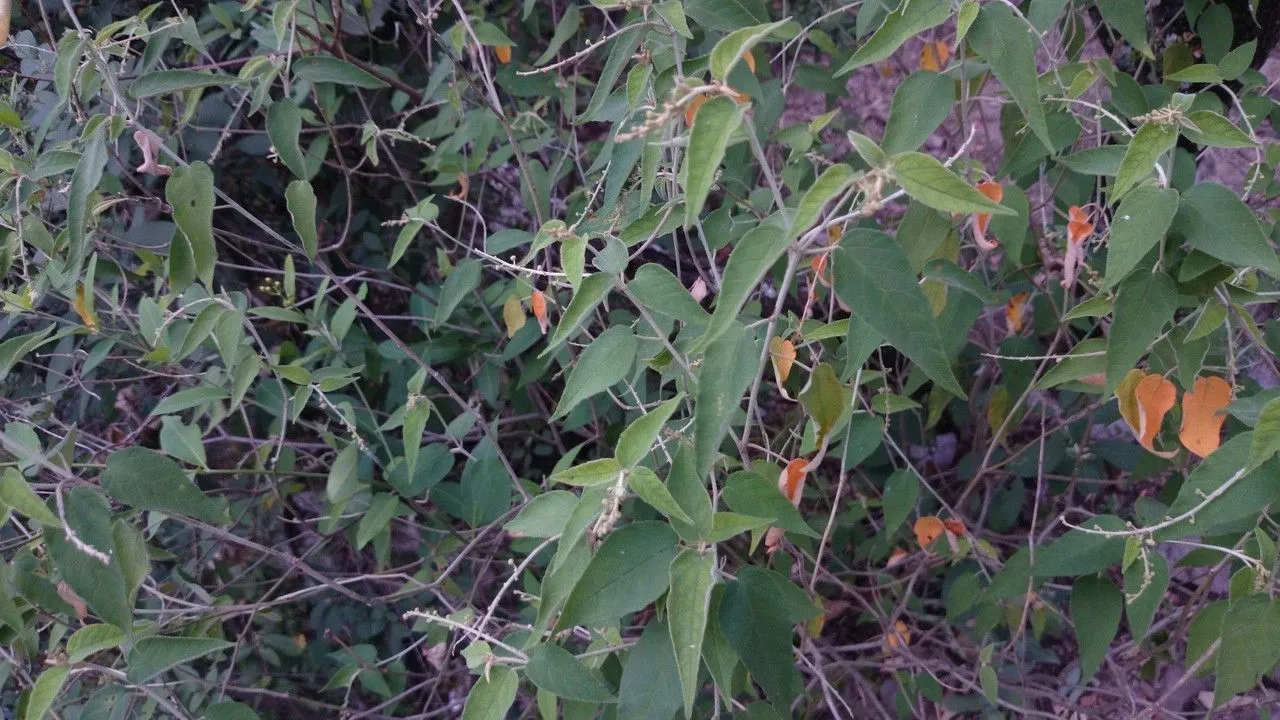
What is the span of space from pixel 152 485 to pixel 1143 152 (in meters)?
1.27

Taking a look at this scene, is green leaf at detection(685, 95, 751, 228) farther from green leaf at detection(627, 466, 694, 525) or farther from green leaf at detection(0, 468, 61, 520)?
green leaf at detection(0, 468, 61, 520)

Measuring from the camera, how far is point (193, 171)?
121 cm

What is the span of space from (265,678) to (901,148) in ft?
6.00

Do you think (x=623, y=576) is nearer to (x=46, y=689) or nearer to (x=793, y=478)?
(x=793, y=478)

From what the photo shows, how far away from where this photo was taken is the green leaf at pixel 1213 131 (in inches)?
38.5

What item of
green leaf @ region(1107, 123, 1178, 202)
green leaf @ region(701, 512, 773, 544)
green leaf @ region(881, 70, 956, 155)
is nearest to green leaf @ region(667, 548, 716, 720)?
green leaf @ region(701, 512, 773, 544)

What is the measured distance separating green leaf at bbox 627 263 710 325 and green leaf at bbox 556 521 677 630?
0.23 meters

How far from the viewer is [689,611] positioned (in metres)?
→ 0.80

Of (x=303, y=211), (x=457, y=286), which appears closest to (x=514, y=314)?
(x=457, y=286)

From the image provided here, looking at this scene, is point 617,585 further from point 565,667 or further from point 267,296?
point 267,296

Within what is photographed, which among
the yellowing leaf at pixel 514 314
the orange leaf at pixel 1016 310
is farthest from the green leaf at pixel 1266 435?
the yellowing leaf at pixel 514 314

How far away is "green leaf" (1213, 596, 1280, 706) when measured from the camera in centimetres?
102

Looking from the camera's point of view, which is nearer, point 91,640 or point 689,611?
point 689,611

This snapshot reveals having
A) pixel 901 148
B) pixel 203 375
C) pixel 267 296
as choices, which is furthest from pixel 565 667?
pixel 267 296
